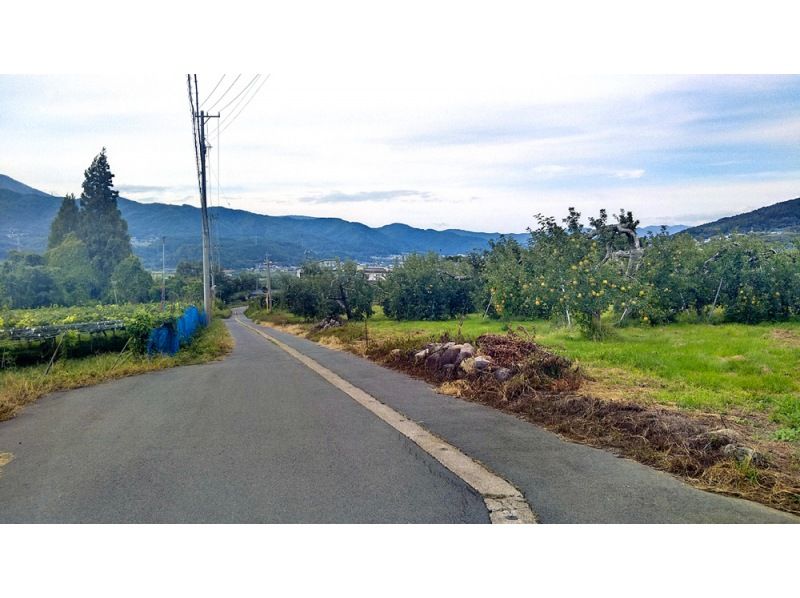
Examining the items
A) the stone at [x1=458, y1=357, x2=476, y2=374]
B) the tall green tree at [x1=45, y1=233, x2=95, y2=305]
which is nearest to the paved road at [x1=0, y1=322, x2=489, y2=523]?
the stone at [x1=458, y1=357, x2=476, y2=374]

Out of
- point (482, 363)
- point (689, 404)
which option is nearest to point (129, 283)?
point (482, 363)

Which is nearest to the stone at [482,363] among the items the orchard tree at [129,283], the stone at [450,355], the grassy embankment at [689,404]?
the grassy embankment at [689,404]

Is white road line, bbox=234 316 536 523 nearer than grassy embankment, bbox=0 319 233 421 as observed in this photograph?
Yes

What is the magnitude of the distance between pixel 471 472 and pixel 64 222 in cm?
6532

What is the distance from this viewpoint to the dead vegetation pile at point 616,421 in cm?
450

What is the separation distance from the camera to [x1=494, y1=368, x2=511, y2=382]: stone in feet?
27.9

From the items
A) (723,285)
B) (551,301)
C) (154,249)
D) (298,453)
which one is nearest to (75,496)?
(298,453)

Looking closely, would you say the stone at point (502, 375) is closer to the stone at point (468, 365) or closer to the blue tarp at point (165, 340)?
the stone at point (468, 365)

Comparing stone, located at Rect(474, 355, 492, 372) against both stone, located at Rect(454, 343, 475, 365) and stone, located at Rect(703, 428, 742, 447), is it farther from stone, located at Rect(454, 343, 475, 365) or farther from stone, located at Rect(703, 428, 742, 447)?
stone, located at Rect(703, 428, 742, 447)

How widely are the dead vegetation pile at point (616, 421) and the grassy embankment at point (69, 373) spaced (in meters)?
6.39

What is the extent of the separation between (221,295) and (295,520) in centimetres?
11110

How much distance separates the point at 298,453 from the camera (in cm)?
561

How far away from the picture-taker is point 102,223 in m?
62.1

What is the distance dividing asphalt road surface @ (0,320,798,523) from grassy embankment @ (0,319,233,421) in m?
1.34
